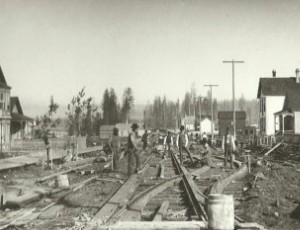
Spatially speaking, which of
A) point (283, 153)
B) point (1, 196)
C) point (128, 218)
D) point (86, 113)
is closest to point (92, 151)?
point (86, 113)

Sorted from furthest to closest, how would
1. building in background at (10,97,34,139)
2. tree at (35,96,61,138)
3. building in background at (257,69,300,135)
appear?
building in background at (257,69,300,135) < building in background at (10,97,34,139) < tree at (35,96,61,138)

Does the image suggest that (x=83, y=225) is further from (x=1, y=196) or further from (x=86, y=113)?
(x=86, y=113)

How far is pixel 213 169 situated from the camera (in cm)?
1914

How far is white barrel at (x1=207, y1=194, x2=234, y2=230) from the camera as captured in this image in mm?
6922

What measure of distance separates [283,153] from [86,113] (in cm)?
1212

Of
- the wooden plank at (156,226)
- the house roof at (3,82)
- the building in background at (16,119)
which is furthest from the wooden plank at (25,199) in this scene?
the building in background at (16,119)

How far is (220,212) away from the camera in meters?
6.92

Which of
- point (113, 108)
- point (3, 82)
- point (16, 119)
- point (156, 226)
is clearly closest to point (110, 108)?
point (113, 108)

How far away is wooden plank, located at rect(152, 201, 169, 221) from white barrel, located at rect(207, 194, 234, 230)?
179cm

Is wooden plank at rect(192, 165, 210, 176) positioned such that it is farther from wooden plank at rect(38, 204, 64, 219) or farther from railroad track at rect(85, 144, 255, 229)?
wooden plank at rect(38, 204, 64, 219)

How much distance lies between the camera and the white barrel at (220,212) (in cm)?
692

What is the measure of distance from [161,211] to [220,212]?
100 inches

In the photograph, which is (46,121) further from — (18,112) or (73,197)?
(18,112)

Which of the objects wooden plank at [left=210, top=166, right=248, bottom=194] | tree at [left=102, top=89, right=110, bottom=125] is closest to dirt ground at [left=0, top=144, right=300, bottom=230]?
wooden plank at [left=210, top=166, right=248, bottom=194]
